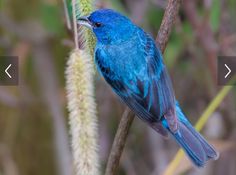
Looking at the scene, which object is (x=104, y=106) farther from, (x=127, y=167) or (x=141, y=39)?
(x=141, y=39)

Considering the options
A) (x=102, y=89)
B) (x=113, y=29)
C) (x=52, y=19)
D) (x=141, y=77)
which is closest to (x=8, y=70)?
(x=52, y=19)

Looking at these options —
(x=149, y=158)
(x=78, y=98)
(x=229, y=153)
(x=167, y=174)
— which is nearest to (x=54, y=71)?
(x=149, y=158)

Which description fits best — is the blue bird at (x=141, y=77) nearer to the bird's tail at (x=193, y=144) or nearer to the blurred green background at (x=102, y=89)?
the bird's tail at (x=193, y=144)

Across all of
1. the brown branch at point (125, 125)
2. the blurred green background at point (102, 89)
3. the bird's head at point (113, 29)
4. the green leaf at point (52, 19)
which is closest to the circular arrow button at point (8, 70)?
the blurred green background at point (102, 89)

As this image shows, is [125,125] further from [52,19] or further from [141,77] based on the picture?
[52,19]

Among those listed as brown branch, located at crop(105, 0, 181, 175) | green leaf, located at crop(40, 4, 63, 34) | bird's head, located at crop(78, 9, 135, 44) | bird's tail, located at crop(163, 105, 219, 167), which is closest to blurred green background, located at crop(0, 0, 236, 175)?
green leaf, located at crop(40, 4, 63, 34)

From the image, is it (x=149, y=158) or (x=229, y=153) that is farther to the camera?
(x=149, y=158)
